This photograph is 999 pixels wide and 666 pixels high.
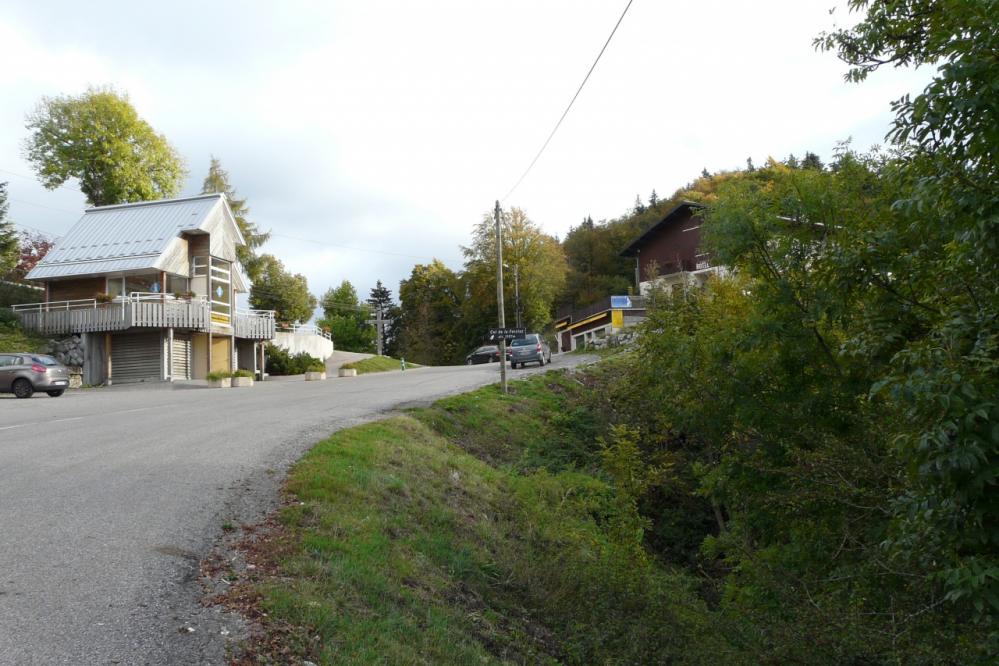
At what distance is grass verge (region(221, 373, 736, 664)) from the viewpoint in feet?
Result: 20.6

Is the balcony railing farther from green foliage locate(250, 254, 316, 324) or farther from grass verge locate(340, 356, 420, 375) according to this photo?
green foliage locate(250, 254, 316, 324)

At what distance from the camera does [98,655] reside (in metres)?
4.75

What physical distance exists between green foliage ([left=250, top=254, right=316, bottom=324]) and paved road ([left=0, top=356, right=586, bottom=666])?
148ft

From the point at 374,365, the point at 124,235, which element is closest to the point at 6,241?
the point at 124,235

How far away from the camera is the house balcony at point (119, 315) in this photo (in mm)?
35469

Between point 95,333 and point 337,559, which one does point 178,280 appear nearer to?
point 95,333

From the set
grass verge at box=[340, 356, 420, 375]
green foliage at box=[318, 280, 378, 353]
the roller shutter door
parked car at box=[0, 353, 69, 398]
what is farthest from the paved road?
green foliage at box=[318, 280, 378, 353]

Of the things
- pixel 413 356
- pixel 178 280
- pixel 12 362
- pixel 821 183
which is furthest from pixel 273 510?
pixel 413 356

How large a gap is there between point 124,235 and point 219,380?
43.2ft

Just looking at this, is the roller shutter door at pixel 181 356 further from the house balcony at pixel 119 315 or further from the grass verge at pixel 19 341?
the grass verge at pixel 19 341

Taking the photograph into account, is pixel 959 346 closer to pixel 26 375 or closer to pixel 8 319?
pixel 26 375

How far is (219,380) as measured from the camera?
32.7 meters

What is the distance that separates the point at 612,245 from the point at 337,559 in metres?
84.4

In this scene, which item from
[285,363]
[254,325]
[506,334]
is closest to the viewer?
[506,334]
